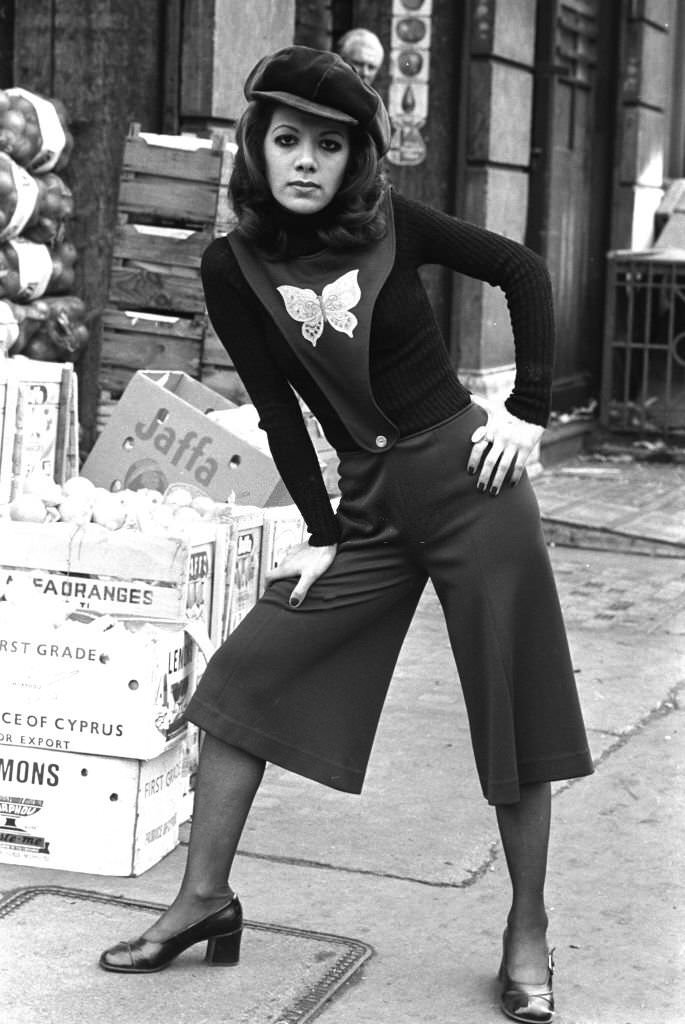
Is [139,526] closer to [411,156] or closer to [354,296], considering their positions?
[354,296]

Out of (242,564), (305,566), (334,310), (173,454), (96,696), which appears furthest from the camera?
(173,454)

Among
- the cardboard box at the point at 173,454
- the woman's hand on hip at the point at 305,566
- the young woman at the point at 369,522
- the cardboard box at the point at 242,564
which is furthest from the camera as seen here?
the cardboard box at the point at 173,454

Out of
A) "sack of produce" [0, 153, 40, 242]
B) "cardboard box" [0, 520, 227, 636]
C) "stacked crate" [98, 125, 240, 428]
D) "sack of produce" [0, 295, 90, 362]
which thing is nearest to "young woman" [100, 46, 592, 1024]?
"cardboard box" [0, 520, 227, 636]

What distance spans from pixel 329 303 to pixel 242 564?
167 centimetres

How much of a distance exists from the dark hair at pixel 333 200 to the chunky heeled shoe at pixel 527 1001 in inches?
58.2

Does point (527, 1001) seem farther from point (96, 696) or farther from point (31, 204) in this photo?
point (31, 204)

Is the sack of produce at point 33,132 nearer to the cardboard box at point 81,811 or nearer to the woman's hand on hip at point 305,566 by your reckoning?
the cardboard box at point 81,811

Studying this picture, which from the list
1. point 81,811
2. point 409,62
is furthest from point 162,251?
point 81,811

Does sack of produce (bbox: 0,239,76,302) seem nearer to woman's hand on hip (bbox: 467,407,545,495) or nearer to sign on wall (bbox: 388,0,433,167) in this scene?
sign on wall (bbox: 388,0,433,167)

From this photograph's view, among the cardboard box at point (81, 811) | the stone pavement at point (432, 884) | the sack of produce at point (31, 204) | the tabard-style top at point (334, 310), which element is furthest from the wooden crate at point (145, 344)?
the tabard-style top at point (334, 310)

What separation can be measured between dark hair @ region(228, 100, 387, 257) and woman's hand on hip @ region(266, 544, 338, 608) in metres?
0.59

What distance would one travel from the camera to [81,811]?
4.04 m

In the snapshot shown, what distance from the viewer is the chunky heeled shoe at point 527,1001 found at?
3.32 metres

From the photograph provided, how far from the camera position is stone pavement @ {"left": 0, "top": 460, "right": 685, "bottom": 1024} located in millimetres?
3395
